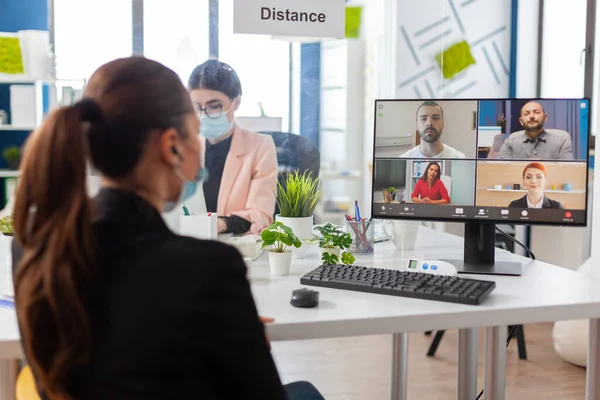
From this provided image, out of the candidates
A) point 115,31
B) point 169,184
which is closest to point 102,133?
point 169,184

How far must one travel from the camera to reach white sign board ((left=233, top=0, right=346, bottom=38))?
2.60m

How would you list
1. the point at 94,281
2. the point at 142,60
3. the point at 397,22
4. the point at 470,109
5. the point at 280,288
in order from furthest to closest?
the point at 397,22, the point at 470,109, the point at 280,288, the point at 142,60, the point at 94,281

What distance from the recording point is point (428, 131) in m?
2.09

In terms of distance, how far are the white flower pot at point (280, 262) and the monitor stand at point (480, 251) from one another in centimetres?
49

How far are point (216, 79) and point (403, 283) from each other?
141 centimetres

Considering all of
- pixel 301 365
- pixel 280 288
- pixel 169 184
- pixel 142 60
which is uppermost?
pixel 142 60

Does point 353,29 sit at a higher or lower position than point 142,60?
higher

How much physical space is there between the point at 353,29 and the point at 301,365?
2.49 meters

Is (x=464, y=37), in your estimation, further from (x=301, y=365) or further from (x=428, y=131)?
(x=428, y=131)

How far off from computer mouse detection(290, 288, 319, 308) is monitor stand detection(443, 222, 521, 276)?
617mm

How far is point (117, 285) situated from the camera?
92cm

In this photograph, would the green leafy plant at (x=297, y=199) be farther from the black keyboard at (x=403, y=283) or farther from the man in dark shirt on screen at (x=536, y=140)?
the man in dark shirt on screen at (x=536, y=140)

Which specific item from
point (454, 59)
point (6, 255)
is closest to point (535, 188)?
point (6, 255)

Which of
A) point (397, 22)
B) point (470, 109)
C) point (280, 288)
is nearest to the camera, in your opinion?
point (280, 288)
